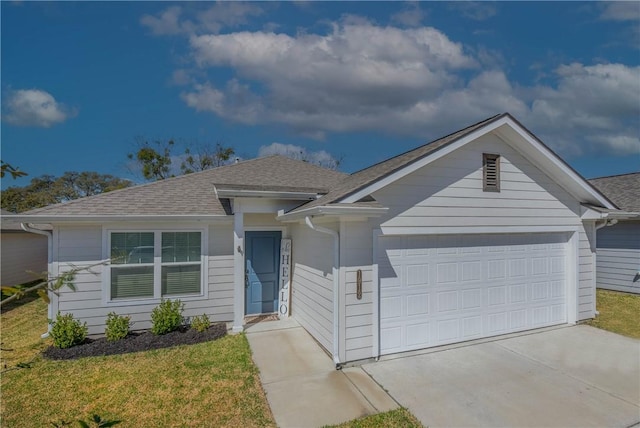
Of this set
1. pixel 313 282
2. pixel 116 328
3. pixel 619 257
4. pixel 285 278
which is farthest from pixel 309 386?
pixel 619 257

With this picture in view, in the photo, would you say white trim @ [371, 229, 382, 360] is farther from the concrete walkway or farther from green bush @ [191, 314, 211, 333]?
green bush @ [191, 314, 211, 333]

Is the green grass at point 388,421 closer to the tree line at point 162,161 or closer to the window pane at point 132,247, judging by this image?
the window pane at point 132,247

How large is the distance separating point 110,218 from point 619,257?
1614 cm

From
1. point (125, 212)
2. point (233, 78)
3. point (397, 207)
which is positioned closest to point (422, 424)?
point (397, 207)

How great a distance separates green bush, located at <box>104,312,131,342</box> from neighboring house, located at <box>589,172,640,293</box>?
49.6 feet

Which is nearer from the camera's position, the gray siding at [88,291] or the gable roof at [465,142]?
the gable roof at [465,142]

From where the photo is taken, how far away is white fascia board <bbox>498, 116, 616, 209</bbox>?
694 cm

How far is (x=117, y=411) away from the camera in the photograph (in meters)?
4.66

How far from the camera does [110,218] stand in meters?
7.38

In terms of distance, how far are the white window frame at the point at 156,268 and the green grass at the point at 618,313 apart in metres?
9.84

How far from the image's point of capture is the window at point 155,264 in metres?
7.82

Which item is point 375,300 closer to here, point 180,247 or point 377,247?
point 377,247

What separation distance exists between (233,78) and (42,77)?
26.1ft

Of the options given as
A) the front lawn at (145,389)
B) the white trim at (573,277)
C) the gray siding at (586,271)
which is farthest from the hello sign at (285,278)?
the gray siding at (586,271)
